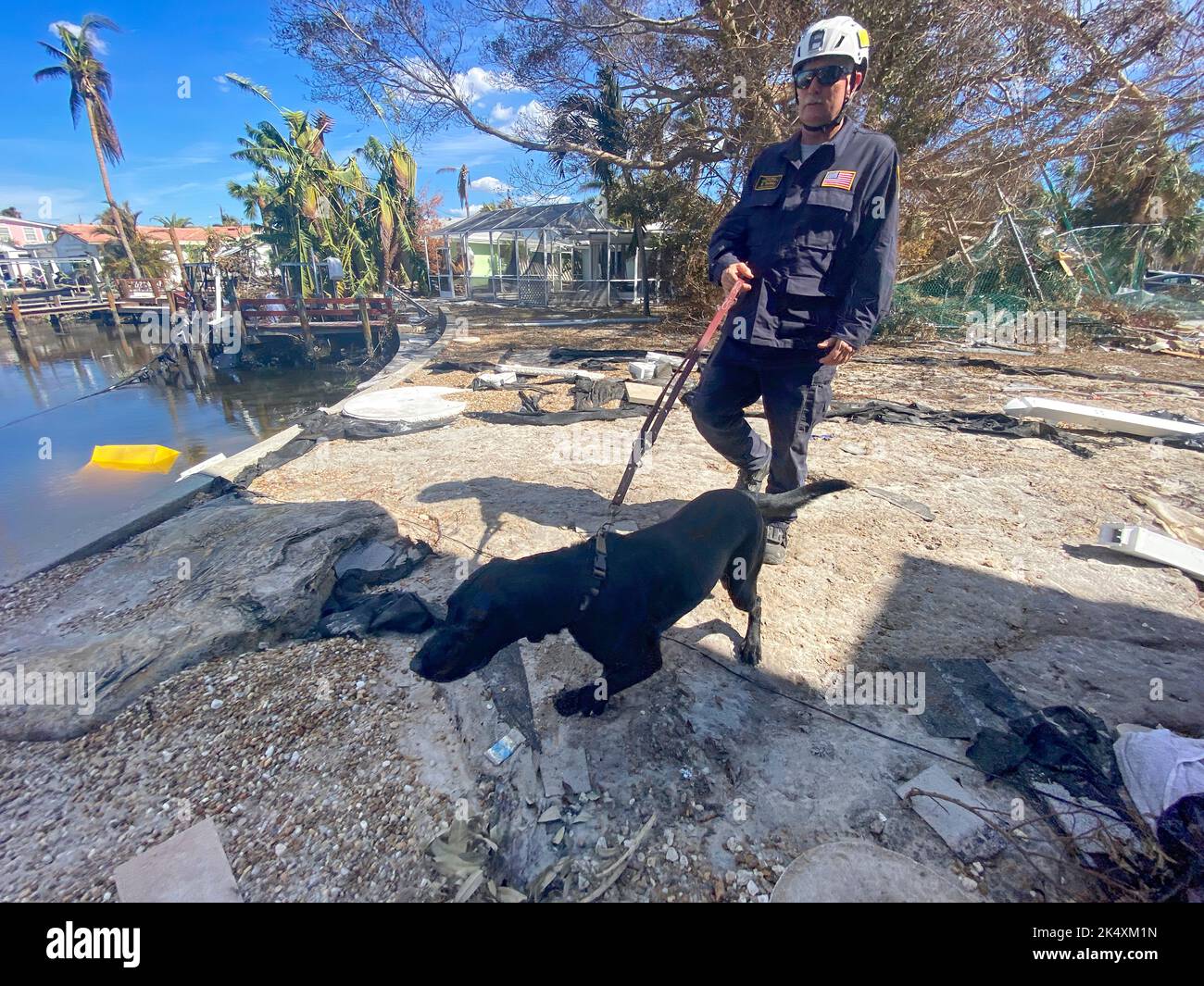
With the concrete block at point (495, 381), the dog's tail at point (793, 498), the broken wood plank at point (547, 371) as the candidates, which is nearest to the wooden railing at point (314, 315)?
the broken wood plank at point (547, 371)

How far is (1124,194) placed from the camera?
57.8 feet

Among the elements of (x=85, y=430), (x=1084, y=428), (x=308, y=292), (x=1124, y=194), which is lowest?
(x=85, y=430)

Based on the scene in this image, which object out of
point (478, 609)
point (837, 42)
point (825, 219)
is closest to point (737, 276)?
point (825, 219)

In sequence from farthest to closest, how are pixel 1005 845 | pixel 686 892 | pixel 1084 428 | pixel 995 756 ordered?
pixel 1084 428, pixel 995 756, pixel 1005 845, pixel 686 892

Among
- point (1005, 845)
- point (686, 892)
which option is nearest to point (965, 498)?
point (1005, 845)

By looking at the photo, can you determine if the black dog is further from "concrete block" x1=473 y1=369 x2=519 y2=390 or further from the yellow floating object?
the yellow floating object

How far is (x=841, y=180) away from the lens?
2816 millimetres

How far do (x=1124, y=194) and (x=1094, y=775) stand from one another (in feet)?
80.3

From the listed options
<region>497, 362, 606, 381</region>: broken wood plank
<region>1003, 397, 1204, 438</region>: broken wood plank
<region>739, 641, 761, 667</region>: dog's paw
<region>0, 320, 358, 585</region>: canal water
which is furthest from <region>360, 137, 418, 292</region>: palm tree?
<region>739, 641, 761, 667</region>: dog's paw

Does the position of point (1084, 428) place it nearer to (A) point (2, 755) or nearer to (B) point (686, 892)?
(B) point (686, 892)

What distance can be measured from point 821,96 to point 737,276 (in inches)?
37.4

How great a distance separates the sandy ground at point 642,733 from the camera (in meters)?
1.65

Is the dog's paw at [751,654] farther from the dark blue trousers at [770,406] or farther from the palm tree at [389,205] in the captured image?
the palm tree at [389,205]

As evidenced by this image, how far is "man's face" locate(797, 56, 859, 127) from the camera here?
2672mm
